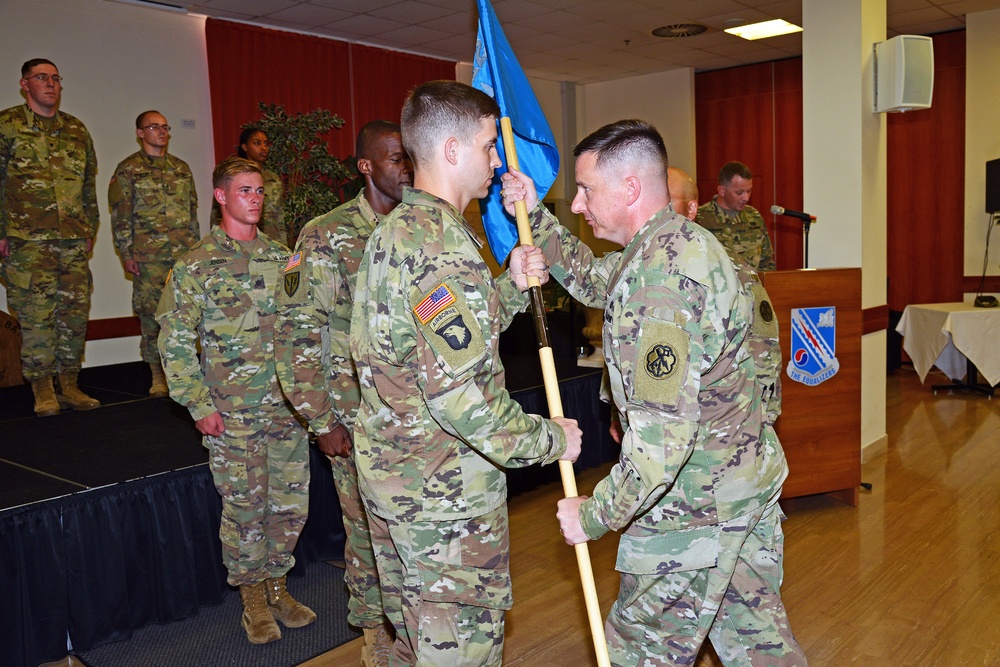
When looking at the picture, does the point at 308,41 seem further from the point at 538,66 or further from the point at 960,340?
the point at 960,340

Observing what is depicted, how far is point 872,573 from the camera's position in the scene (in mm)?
3445

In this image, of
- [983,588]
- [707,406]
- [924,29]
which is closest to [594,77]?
[924,29]

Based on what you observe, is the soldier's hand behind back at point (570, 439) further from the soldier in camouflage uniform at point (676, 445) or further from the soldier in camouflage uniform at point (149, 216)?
the soldier in camouflage uniform at point (149, 216)

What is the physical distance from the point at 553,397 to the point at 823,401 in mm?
2733

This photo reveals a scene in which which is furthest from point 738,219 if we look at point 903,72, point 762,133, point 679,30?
point 762,133

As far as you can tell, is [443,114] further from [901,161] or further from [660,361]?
[901,161]

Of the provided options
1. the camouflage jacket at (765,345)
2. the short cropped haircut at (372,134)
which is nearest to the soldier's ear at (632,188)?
the short cropped haircut at (372,134)

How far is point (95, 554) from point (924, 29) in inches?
368

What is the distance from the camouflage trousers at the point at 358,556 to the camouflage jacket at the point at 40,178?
320 centimetres

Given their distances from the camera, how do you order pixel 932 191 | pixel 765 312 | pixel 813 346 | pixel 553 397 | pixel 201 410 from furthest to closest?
pixel 932 191 < pixel 813 346 < pixel 765 312 < pixel 201 410 < pixel 553 397

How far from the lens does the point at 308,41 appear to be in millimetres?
8133

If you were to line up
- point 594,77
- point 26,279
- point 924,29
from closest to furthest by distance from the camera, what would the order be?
point 26,279 → point 924,29 → point 594,77

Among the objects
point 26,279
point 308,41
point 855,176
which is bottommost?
point 26,279

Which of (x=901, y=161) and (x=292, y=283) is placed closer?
(x=292, y=283)
